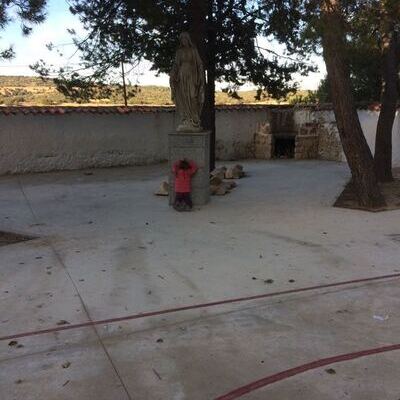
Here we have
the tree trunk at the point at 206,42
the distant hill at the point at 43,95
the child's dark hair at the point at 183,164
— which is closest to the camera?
the child's dark hair at the point at 183,164

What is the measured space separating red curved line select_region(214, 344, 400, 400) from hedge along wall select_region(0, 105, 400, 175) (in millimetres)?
14712

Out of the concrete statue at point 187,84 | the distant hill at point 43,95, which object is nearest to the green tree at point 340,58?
the concrete statue at point 187,84

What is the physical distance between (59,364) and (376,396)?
7.27 feet

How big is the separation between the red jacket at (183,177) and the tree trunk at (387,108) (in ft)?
17.5

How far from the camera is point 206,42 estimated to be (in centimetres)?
1488

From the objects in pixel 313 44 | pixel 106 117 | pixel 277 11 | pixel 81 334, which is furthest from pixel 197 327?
pixel 106 117

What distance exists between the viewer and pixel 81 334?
4.62 m

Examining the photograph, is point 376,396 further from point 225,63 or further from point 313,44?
point 225,63

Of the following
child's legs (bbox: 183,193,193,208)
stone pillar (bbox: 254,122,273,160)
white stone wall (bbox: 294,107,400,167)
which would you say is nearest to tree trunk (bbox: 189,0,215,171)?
child's legs (bbox: 183,193,193,208)

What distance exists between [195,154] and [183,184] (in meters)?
0.75

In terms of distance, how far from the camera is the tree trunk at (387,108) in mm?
13281

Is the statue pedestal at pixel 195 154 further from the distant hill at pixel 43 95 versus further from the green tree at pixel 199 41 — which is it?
the distant hill at pixel 43 95

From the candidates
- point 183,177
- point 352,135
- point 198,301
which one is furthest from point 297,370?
point 352,135

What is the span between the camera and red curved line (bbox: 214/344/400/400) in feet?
11.9
